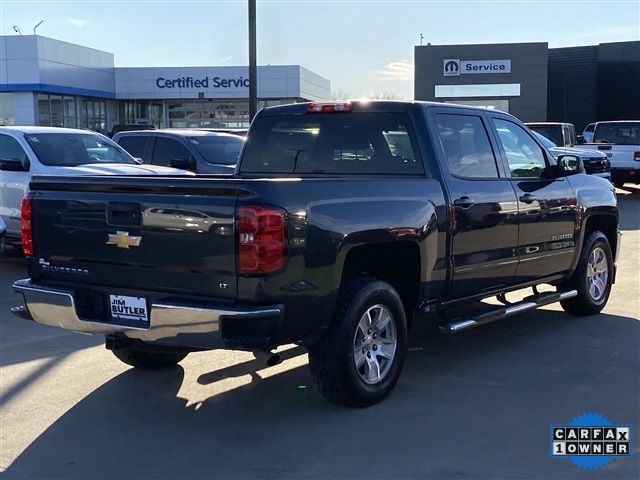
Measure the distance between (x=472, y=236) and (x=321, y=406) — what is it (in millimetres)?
1744

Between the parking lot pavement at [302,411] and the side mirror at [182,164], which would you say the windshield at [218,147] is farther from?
the parking lot pavement at [302,411]

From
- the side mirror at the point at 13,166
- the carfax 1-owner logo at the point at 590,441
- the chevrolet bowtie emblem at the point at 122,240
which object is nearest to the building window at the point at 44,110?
the side mirror at the point at 13,166

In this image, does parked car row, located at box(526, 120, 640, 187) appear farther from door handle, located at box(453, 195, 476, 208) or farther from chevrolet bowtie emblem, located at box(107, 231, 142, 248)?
chevrolet bowtie emblem, located at box(107, 231, 142, 248)

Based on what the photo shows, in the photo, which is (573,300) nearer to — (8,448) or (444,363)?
(444,363)

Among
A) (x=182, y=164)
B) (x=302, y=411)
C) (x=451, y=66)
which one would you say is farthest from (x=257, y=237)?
(x=451, y=66)

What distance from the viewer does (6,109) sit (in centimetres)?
3341

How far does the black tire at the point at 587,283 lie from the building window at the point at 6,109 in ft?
102

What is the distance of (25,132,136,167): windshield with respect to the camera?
396 inches

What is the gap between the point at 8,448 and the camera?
427 centimetres

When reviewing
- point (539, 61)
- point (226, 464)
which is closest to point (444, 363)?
point (226, 464)

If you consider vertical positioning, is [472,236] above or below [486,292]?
above

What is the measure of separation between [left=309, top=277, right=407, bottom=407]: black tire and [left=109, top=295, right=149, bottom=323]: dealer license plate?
3.44 feet

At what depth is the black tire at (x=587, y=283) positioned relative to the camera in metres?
7.11

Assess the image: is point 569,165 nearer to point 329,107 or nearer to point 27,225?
point 329,107
